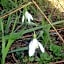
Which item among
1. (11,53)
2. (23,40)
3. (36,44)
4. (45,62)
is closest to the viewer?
(36,44)

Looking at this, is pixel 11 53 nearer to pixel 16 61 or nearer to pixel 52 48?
pixel 16 61

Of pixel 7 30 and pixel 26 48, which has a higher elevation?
pixel 7 30

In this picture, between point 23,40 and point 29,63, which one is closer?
point 29,63

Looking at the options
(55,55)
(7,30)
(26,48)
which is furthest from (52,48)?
(7,30)

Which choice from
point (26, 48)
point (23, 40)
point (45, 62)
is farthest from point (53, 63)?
point (23, 40)

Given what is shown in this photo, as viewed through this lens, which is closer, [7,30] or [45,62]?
[45,62]

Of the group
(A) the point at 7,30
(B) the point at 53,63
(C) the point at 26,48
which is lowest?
(B) the point at 53,63

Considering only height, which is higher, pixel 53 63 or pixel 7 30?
pixel 7 30

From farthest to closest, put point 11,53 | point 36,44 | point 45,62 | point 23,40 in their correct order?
point 23,40
point 11,53
point 45,62
point 36,44

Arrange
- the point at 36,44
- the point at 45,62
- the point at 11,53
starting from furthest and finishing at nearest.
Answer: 1. the point at 11,53
2. the point at 45,62
3. the point at 36,44
